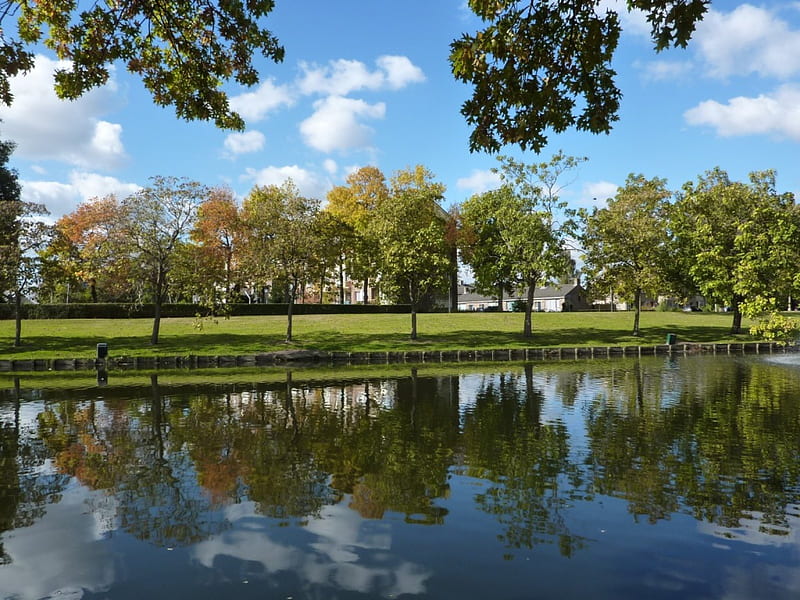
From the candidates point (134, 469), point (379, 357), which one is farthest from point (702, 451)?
point (379, 357)

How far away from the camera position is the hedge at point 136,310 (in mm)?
46344

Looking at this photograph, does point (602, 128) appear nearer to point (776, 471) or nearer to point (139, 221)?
point (776, 471)

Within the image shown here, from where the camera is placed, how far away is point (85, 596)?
19.4ft

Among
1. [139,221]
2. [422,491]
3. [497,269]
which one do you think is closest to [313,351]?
[139,221]

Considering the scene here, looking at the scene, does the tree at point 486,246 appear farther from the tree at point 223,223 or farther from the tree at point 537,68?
the tree at point 537,68

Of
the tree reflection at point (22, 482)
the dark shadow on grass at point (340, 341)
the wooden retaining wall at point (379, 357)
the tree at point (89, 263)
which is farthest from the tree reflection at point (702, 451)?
the tree at point (89, 263)

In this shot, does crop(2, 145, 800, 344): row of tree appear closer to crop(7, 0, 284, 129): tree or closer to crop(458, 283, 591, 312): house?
crop(7, 0, 284, 129): tree

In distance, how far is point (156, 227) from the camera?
3509 cm

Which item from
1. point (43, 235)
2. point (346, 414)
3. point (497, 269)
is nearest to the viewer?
point (346, 414)

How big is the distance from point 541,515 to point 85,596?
18.6 ft

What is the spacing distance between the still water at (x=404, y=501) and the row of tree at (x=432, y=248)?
1743 centimetres

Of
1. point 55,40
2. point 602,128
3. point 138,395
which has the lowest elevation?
point 138,395

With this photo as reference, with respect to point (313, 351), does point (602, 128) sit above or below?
above

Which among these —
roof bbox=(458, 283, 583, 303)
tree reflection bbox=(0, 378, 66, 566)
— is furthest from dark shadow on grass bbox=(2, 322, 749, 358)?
roof bbox=(458, 283, 583, 303)
